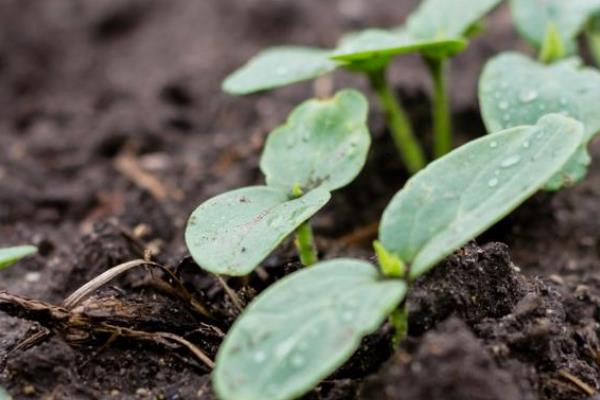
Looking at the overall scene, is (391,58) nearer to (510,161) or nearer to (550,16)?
(550,16)

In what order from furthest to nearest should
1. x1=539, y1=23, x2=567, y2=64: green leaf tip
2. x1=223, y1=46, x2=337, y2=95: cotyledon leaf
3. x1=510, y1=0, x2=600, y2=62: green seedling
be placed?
1. x1=510, y1=0, x2=600, y2=62: green seedling
2. x1=539, y1=23, x2=567, y2=64: green leaf tip
3. x1=223, y1=46, x2=337, y2=95: cotyledon leaf

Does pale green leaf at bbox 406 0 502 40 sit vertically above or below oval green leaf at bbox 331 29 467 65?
below

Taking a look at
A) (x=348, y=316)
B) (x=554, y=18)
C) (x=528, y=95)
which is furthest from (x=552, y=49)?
(x=348, y=316)

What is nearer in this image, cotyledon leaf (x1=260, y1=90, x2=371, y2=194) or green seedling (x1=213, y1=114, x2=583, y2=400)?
green seedling (x1=213, y1=114, x2=583, y2=400)

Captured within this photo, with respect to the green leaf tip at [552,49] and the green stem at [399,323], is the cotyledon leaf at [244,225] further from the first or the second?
the green leaf tip at [552,49]

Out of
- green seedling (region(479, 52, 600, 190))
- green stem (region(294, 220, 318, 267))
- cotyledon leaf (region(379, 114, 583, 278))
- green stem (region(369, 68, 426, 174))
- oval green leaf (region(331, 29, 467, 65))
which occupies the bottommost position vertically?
green stem (region(369, 68, 426, 174))

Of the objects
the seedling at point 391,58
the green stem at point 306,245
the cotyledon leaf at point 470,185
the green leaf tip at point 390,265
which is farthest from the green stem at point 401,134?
the green leaf tip at point 390,265

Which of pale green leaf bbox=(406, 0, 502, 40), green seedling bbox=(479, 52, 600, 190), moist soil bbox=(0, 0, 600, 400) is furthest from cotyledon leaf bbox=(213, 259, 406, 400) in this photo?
pale green leaf bbox=(406, 0, 502, 40)

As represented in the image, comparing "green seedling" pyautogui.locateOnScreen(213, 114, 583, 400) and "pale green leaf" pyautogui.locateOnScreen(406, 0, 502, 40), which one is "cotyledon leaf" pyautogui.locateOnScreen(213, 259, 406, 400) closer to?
"green seedling" pyautogui.locateOnScreen(213, 114, 583, 400)
